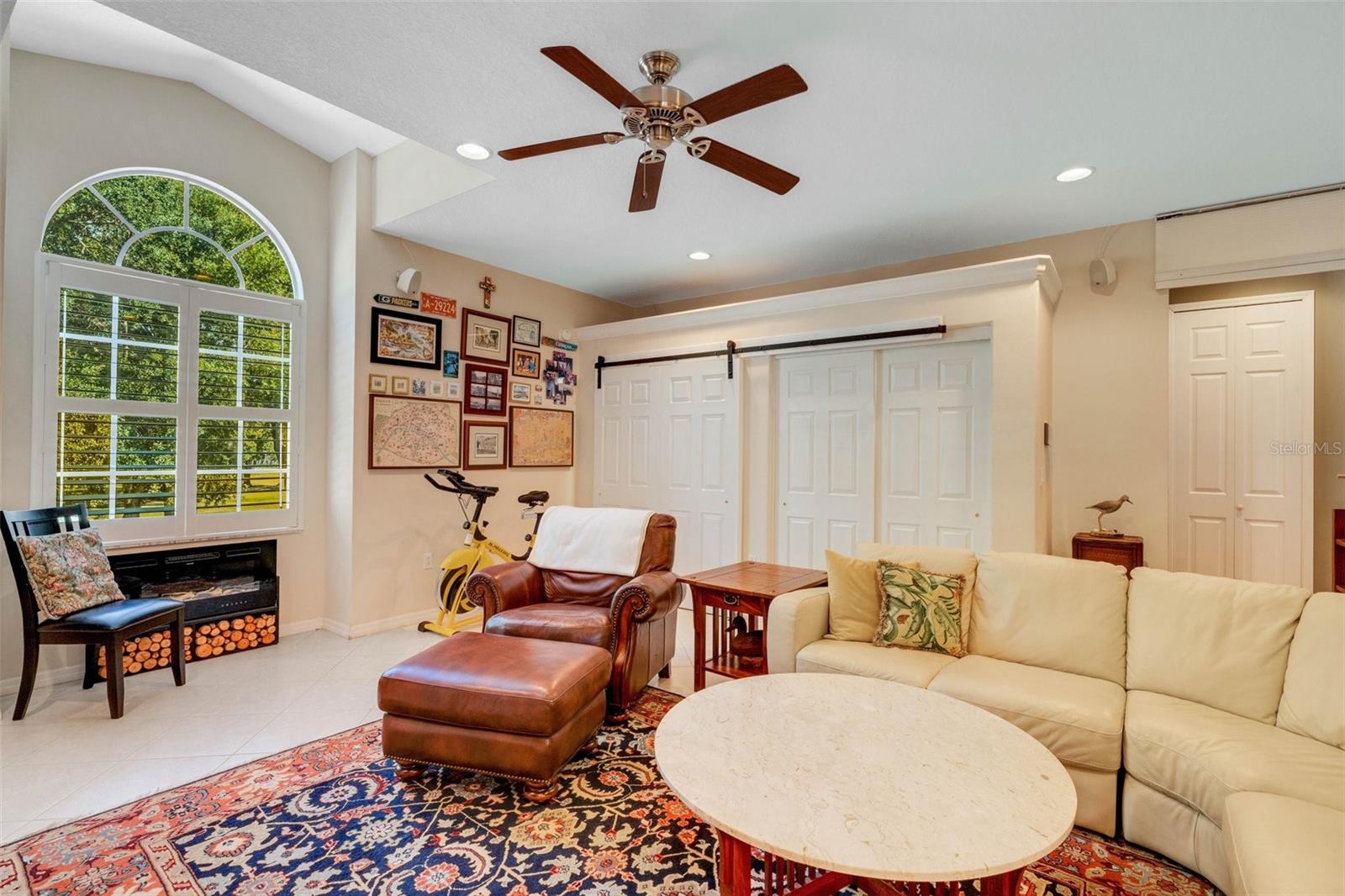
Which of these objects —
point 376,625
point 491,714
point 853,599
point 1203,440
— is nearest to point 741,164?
point 853,599

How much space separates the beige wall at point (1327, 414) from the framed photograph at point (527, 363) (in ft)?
16.1

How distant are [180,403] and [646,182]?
3.07m

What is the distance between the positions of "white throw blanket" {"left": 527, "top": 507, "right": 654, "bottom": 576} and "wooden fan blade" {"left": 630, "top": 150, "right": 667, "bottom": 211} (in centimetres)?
155

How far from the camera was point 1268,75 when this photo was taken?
90.7 inches

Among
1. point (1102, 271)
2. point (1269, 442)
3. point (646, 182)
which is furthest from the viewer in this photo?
point (1102, 271)

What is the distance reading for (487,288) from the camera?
15.4ft

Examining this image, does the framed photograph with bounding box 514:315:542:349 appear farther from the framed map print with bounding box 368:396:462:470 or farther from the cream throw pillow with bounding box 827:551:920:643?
the cream throw pillow with bounding box 827:551:920:643

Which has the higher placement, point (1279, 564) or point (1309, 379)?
point (1309, 379)

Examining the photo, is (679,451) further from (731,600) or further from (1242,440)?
(1242,440)

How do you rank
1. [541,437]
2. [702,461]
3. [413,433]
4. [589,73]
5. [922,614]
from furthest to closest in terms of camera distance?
[541,437]
[702,461]
[413,433]
[922,614]
[589,73]

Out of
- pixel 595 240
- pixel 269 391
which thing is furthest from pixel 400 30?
pixel 269 391

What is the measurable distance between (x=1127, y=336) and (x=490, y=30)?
3841mm

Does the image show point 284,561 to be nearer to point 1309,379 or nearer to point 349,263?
point 349,263

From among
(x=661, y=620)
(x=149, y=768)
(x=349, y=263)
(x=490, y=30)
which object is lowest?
(x=149, y=768)
